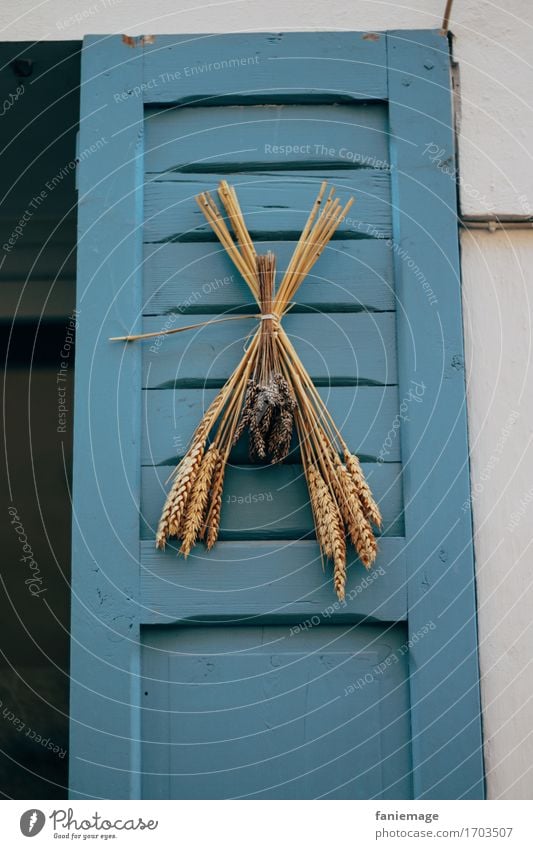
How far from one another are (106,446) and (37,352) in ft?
1.11

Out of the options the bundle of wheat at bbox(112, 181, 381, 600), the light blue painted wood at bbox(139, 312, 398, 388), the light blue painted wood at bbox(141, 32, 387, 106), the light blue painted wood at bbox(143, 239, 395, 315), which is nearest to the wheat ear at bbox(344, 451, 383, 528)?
the bundle of wheat at bbox(112, 181, 381, 600)

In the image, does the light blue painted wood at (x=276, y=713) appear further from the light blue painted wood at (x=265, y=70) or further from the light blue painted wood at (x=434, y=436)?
the light blue painted wood at (x=265, y=70)

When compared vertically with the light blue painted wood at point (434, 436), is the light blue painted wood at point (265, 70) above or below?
above

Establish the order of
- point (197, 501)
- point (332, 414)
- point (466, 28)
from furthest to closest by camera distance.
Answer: point (466, 28), point (332, 414), point (197, 501)

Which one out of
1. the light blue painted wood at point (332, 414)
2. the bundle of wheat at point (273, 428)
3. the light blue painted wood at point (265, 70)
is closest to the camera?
the bundle of wheat at point (273, 428)

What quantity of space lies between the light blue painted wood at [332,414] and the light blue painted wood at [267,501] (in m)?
0.03

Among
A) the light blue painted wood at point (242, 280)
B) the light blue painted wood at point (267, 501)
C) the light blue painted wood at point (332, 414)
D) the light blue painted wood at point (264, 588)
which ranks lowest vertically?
the light blue painted wood at point (264, 588)

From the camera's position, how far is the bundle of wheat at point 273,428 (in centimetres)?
174

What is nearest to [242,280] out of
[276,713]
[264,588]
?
[264,588]

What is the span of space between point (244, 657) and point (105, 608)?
11.0 inches

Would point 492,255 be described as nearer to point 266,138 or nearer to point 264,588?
point 266,138

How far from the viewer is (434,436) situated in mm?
1839

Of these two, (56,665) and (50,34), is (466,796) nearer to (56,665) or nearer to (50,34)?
(56,665)

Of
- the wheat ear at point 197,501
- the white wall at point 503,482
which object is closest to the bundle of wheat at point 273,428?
the wheat ear at point 197,501
